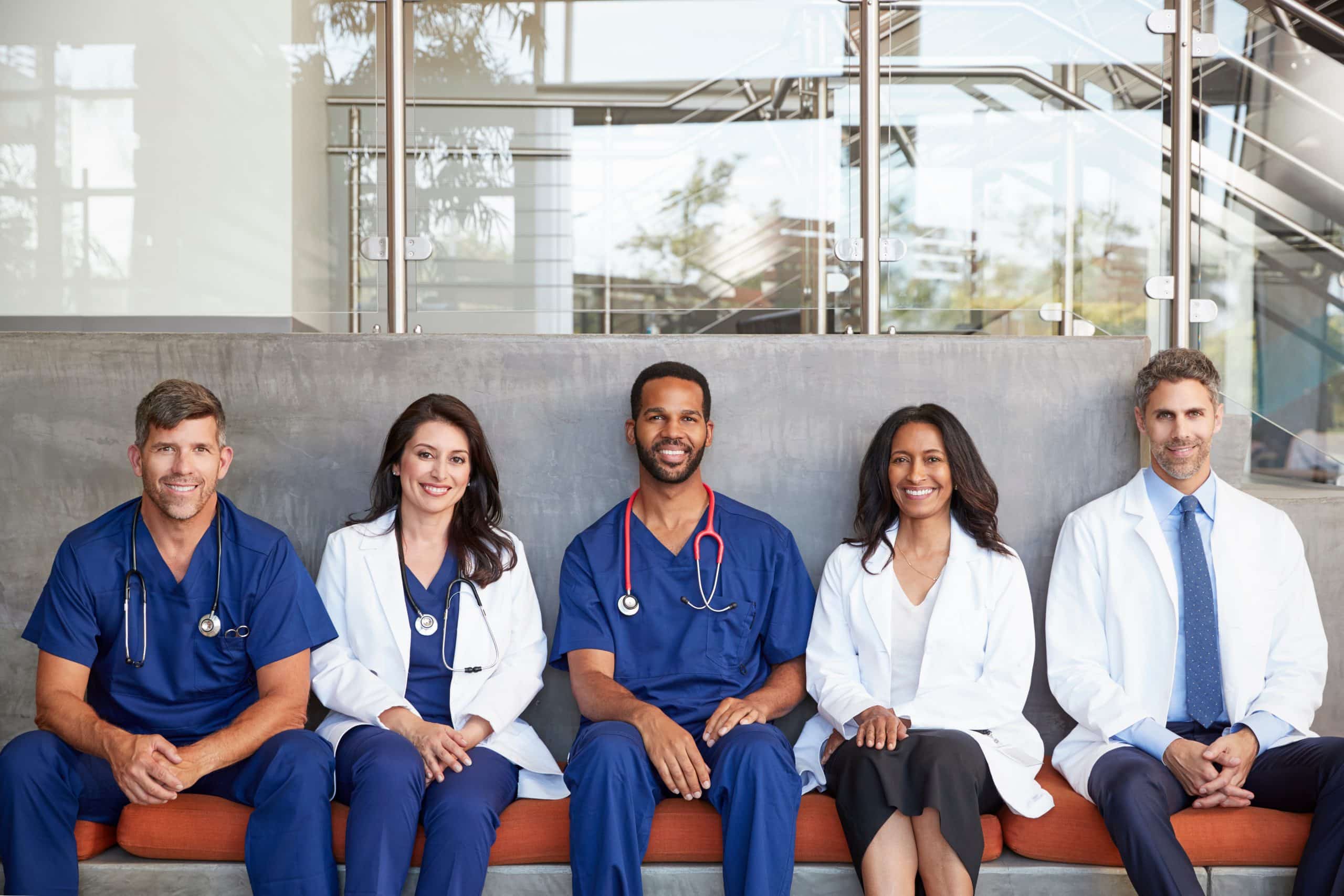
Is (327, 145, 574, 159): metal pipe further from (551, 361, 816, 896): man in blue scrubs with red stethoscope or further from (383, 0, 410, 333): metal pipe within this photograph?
(551, 361, 816, 896): man in blue scrubs with red stethoscope

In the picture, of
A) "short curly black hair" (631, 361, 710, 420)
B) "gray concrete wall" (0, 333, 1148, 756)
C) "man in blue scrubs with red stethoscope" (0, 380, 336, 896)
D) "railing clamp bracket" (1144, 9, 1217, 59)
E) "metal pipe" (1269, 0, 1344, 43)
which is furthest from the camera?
"metal pipe" (1269, 0, 1344, 43)

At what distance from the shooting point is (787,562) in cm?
290

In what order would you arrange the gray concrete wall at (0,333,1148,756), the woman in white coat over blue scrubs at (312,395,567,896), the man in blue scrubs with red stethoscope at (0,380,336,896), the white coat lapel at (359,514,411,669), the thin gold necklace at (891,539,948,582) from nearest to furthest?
the man in blue scrubs with red stethoscope at (0,380,336,896)
the woman in white coat over blue scrubs at (312,395,567,896)
the white coat lapel at (359,514,411,669)
the thin gold necklace at (891,539,948,582)
the gray concrete wall at (0,333,1148,756)

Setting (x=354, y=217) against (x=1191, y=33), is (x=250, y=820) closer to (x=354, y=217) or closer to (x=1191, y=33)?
(x=354, y=217)

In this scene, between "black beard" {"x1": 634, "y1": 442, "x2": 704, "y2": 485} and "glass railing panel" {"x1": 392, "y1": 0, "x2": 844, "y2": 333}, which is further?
"glass railing panel" {"x1": 392, "y1": 0, "x2": 844, "y2": 333}

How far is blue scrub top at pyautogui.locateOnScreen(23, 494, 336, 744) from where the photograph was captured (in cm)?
260

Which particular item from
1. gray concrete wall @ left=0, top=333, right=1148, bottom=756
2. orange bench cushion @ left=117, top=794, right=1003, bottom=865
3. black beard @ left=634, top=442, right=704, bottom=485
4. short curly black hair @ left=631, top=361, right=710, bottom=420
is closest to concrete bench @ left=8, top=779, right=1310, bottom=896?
orange bench cushion @ left=117, top=794, right=1003, bottom=865

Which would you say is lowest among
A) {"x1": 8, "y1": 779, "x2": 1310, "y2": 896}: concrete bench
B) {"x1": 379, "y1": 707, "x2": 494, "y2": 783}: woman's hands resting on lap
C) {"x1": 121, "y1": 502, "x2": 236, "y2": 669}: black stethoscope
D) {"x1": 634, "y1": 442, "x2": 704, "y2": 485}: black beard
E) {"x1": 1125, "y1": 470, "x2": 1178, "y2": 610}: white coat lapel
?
{"x1": 8, "y1": 779, "x2": 1310, "y2": 896}: concrete bench

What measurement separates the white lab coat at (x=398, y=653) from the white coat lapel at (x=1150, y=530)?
1.55 m

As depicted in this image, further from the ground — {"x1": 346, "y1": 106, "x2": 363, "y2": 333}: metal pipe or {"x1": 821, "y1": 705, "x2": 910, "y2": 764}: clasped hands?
{"x1": 346, "y1": 106, "x2": 363, "y2": 333}: metal pipe

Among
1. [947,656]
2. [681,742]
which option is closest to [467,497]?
[681,742]

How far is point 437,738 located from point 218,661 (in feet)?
1.88

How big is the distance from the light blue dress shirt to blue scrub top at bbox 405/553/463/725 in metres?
1.61

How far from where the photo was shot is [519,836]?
2465 mm
